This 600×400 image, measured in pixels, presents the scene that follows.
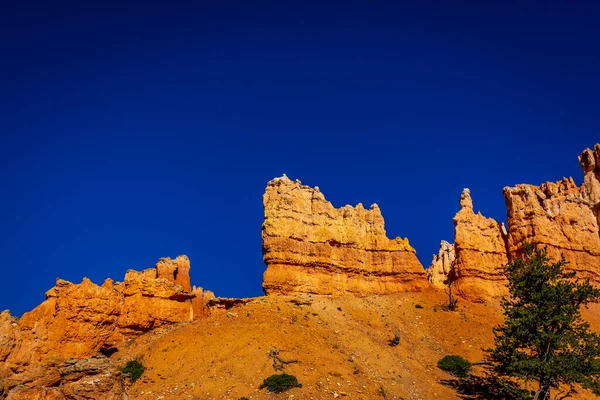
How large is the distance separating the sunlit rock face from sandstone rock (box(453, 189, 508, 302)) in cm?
244

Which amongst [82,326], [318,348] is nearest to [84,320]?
[82,326]

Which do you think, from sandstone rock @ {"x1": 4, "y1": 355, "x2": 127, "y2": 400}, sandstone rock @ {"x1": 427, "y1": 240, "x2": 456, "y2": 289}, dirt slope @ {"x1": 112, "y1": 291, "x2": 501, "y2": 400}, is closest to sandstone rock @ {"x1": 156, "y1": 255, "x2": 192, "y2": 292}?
dirt slope @ {"x1": 112, "y1": 291, "x2": 501, "y2": 400}

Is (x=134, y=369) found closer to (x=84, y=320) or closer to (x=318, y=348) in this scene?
(x=84, y=320)

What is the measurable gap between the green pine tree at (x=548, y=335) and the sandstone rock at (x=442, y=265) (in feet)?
148

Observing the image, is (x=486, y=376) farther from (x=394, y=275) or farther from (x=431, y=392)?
(x=394, y=275)

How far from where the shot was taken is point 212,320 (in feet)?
146

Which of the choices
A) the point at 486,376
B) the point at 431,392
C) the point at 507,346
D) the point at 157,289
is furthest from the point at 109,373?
the point at 486,376

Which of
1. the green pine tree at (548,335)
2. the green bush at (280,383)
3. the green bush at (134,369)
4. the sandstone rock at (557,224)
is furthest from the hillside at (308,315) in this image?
the green pine tree at (548,335)

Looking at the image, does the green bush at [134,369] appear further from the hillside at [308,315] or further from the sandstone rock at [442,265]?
the sandstone rock at [442,265]

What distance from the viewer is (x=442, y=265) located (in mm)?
79312

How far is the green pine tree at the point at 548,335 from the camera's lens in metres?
27.7

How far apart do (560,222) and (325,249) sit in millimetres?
31700

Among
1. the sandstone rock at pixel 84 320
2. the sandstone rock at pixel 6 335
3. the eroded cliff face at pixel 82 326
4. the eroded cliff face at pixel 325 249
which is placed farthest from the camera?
the eroded cliff face at pixel 325 249

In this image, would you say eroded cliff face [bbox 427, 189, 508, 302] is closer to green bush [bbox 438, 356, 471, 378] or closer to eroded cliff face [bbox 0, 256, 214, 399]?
green bush [bbox 438, 356, 471, 378]
